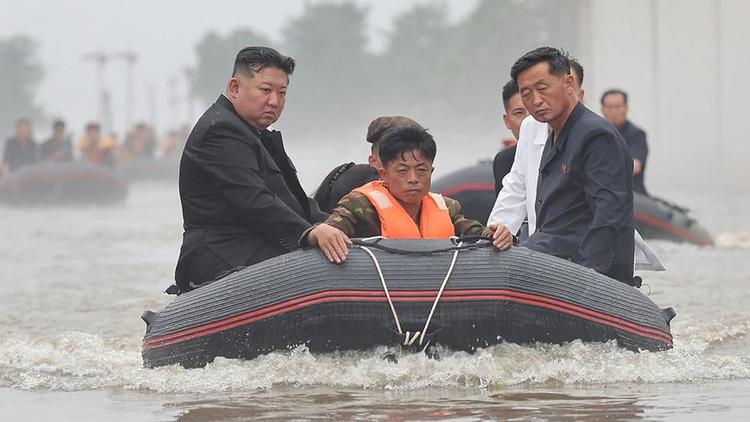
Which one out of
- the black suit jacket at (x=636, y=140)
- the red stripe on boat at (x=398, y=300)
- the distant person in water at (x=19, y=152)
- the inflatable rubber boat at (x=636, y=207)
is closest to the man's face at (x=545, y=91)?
the red stripe on boat at (x=398, y=300)

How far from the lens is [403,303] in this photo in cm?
633

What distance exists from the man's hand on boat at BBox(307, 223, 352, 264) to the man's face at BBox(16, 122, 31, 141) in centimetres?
2115

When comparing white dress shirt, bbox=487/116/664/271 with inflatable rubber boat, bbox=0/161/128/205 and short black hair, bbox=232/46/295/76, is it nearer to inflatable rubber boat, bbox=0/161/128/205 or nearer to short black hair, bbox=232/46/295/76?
short black hair, bbox=232/46/295/76

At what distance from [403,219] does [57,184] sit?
22223 mm

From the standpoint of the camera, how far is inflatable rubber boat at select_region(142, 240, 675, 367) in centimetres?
635

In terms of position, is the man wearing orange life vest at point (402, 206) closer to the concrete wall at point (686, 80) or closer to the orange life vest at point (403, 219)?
the orange life vest at point (403, 219)

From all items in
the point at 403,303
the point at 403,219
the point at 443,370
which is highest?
the point at 403,219

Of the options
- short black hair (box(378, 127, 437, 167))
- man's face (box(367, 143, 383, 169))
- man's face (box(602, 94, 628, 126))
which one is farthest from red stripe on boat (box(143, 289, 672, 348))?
man's face (box(602, 94, 628, 126))

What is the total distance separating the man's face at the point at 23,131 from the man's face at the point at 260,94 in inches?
806

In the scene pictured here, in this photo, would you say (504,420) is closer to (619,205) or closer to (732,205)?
(619,205)

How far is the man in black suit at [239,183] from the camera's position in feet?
22.7

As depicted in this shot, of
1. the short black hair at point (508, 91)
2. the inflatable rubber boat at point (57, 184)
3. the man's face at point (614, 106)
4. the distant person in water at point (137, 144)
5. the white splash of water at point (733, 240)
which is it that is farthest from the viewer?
the distant person in water at point (137, 144)

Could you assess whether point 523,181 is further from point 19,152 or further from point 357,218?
point 19,152

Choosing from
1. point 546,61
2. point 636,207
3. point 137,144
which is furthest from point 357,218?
point 137,144
